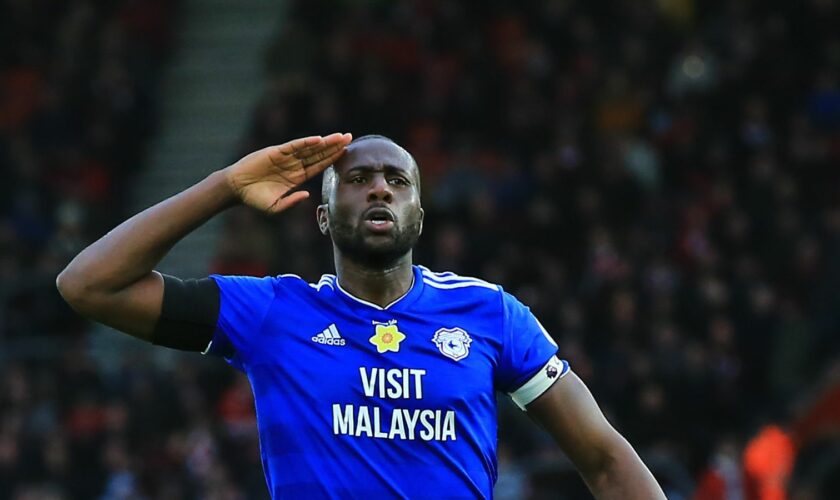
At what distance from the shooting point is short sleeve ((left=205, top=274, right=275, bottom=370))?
494 cm

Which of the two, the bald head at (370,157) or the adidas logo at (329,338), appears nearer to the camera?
the adidas logo at (329,338)

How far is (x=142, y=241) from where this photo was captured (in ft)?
15.8

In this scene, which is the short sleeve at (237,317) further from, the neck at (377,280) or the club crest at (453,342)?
the club crest at (453,342)

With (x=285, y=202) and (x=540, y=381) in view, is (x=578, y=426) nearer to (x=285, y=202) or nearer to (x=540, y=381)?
(x=540, y=381)

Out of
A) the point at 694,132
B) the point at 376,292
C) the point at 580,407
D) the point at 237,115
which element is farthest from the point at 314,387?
the point at 237,115

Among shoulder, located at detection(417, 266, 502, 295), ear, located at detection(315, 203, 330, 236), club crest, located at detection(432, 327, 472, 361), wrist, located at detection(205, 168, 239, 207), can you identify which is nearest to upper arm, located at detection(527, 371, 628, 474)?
club crest, located at detection(432, 327, 472, 361)

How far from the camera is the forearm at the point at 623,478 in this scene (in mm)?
4926

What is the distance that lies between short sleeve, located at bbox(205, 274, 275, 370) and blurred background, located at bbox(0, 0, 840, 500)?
6.78 m

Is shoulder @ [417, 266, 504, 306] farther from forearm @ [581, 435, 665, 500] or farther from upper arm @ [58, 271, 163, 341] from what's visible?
upper arm @ [58, 271, 163, 341]

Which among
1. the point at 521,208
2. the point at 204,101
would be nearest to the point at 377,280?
the point at 521,208

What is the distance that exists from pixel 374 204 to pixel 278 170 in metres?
0.32

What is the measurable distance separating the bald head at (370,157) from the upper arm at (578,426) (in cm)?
78

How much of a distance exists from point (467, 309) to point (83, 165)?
42.8ft

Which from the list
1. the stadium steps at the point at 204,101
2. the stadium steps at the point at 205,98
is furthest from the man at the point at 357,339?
the stadium steps at the point at 205,98
